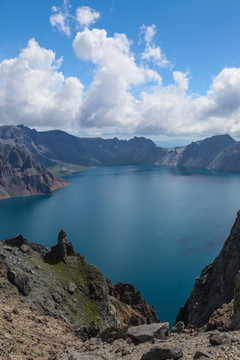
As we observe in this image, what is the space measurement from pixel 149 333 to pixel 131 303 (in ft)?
226

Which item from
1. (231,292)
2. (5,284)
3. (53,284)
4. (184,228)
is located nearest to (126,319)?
(53,284)

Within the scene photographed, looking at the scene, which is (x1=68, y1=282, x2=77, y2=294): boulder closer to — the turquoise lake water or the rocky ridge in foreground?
the rocky ridge in foreground

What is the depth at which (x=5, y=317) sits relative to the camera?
2633 centimetres

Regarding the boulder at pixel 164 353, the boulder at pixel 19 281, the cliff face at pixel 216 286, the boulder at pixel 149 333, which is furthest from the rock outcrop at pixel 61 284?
the boulder at pixel 164 353

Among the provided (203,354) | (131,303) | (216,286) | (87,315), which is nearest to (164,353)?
(203,354)

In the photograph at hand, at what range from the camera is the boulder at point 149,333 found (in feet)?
77.4

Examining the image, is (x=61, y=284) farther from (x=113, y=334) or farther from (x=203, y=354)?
(x=203, y=354)

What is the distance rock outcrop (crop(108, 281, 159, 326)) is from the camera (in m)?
78.5

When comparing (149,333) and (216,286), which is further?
(216,286)

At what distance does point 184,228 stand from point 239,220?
110045mm

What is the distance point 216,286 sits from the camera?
178 ft

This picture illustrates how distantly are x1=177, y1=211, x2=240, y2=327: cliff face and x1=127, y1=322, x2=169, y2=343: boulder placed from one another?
27.4m

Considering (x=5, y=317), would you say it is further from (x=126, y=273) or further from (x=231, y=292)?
(x=126, y=273)

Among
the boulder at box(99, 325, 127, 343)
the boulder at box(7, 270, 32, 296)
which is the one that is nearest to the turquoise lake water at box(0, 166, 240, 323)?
the boulder at box(7, 270, 32, 296)
